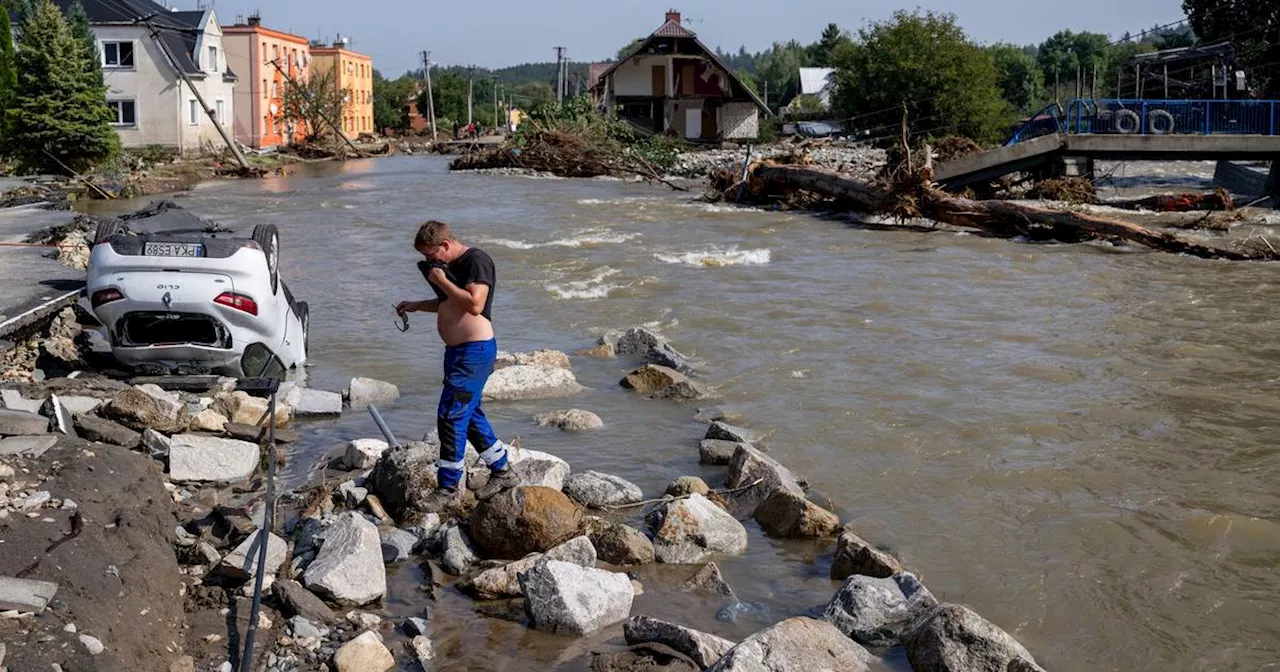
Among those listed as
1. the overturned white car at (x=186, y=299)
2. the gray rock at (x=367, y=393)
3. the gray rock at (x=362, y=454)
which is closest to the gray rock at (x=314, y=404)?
the gray rock at (x=367, y=393)

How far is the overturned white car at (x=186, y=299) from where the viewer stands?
957 centimetres

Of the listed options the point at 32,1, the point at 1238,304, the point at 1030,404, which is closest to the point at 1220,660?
the point at 1030,404

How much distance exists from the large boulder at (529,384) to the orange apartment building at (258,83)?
55.2 m

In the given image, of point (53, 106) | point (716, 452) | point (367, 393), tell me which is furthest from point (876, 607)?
point (53, 106)

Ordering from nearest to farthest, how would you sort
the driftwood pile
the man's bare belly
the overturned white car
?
the man's bare belly < the overturned white car < the driftwood pile

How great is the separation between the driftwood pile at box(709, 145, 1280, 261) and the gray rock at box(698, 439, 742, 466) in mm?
15512

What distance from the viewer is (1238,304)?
16406 mm

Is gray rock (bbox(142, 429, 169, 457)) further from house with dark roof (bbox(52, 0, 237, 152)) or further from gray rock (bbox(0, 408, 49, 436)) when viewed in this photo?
house with dark roof (bbox(52, 0, 237, 152))

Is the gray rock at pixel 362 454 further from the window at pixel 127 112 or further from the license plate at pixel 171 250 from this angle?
the window at pixel 127 112

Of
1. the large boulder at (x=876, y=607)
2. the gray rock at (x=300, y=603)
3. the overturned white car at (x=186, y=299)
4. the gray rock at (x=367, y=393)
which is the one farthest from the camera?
the gray rock at (x=367, y=393)

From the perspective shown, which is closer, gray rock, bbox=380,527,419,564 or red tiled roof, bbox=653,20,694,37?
gray rock, bbox=380,527,419,564

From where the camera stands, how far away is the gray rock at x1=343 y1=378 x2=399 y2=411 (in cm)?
1041

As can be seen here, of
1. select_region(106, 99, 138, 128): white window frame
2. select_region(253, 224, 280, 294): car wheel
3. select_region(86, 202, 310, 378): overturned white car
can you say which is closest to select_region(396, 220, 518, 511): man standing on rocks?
select_region(86, 202, 310, 378): overturned white car

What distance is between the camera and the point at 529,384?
434 inches
